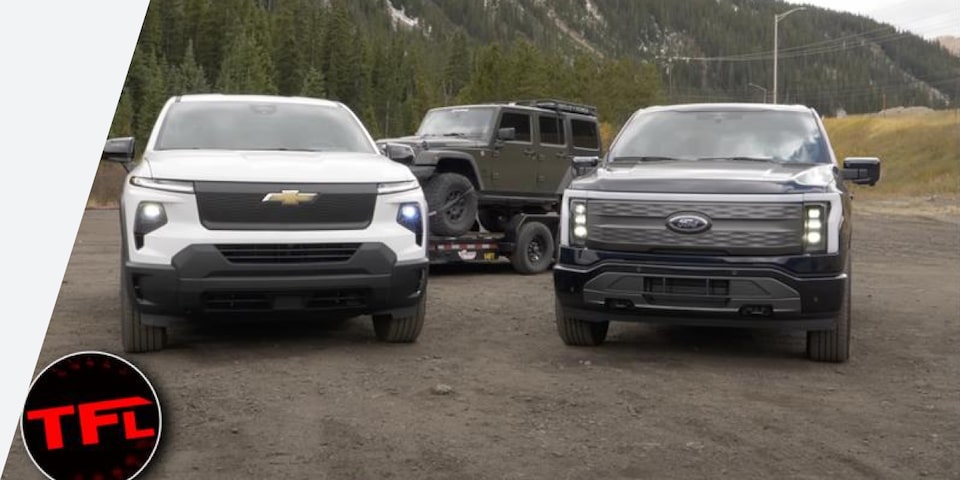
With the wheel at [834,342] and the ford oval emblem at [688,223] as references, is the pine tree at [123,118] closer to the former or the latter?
the ford oval emblem at [688,223]

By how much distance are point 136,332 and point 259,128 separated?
1982 millimetres

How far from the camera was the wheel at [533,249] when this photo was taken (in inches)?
533

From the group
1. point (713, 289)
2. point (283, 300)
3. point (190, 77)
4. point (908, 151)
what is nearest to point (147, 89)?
point (190, 77)

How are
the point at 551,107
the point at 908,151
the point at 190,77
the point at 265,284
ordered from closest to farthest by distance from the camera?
the point at 265,284 < the point at 551,107 < the point at 908,151 < the point at 190,77

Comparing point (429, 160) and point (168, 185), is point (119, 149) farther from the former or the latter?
point (429, 160)

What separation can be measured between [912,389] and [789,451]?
6.65 ft

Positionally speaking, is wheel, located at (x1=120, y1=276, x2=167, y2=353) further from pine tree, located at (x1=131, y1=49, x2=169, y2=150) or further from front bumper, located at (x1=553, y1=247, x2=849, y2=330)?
pine tree, located at (x1=131, y1=49, x2=169, y2=150)

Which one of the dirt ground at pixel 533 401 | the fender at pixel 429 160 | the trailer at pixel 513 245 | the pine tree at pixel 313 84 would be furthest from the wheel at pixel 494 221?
the pine tree at pixel 313 84

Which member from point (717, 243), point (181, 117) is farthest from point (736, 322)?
point (181, 117)

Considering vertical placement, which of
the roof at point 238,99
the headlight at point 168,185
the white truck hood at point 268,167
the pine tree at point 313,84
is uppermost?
the pine tree at point 313,84

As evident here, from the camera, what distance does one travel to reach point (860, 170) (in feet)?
26.4

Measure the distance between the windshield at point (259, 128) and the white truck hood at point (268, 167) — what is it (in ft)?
1.05

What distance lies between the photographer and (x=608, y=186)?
7.23 m

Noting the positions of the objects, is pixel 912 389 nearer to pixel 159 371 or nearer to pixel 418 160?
pixel 159 371
